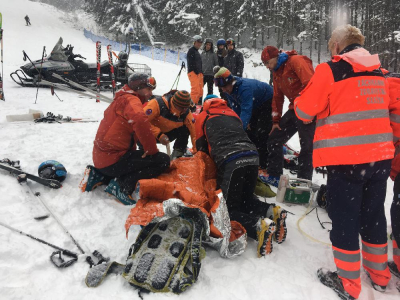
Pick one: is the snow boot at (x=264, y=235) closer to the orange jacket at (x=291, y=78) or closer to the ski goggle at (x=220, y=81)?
the orange jacket at (x=291, y=78)

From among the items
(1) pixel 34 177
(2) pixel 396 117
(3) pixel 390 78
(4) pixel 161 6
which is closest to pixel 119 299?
(1) pixel 34 177

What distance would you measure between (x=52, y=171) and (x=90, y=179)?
0.50 meters

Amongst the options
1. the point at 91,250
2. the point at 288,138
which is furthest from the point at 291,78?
the point at 91,250

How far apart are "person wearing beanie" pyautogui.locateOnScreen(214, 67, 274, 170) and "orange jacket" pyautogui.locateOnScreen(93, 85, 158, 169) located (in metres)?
1.19

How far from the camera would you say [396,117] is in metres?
2.16

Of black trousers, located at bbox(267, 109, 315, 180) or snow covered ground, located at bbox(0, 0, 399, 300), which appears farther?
black trousers, located at bbox(267, 109, 315, 180)

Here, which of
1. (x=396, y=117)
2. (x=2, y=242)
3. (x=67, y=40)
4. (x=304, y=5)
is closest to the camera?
(x=396, y=117)

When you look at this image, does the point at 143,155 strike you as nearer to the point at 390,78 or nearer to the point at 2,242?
the point at 2,242

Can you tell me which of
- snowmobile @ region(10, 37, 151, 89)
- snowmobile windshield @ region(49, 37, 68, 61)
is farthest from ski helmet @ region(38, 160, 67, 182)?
snowmobile windshield @ region(49, 37, 68, 61)

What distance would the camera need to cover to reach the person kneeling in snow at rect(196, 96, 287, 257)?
8.25 ft

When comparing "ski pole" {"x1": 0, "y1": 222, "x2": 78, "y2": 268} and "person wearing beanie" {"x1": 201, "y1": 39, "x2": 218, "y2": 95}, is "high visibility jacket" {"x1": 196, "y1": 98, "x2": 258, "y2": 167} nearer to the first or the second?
"ski pole" {"x1": 0, "y1": 222, "x2": 78, "y2": 268}

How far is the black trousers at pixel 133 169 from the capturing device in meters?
3.20

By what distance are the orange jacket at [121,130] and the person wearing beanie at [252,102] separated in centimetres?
119

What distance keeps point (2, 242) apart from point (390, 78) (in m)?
3.29
